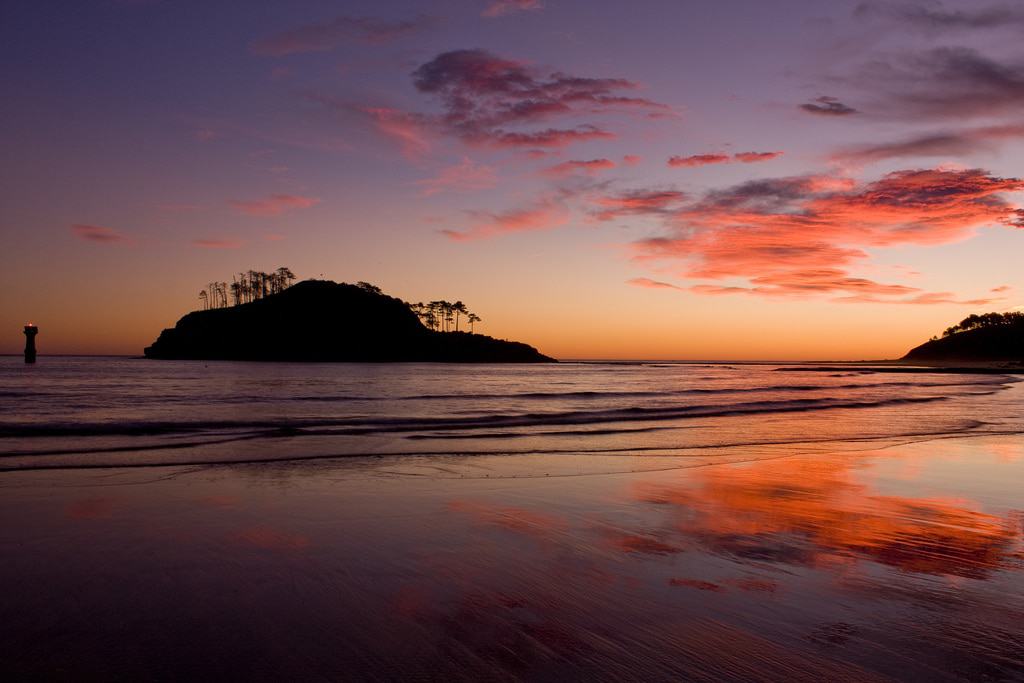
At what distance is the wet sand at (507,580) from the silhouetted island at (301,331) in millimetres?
180937

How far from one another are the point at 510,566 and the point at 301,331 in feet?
A: 620

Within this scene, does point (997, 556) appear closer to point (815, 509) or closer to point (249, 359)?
point (815, 509)

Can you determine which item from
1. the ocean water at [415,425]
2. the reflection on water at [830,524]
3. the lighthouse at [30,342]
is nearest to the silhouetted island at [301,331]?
the lighthouse at [30,342]

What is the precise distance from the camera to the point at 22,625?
4.40 metres

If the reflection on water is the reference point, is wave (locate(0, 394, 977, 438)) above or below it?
below

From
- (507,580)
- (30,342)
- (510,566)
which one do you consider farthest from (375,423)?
(30,342)

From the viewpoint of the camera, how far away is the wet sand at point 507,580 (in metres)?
3.89

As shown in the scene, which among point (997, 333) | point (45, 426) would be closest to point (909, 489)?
point (45, 426)

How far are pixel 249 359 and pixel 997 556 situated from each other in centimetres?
19312

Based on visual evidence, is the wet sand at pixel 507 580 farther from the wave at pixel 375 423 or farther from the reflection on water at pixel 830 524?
the wave at pixel 375 423

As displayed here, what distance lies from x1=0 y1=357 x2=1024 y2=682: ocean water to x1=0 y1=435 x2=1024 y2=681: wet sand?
0.03m

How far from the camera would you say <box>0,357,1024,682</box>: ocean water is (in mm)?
3924

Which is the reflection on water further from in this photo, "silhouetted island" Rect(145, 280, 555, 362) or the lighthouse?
"silhouetted island" Rect(145, 280, 555, 362)

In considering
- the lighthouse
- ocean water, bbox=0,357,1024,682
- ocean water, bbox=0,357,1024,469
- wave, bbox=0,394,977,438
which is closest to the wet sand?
ocean water, bbox=0,357,1024,682
